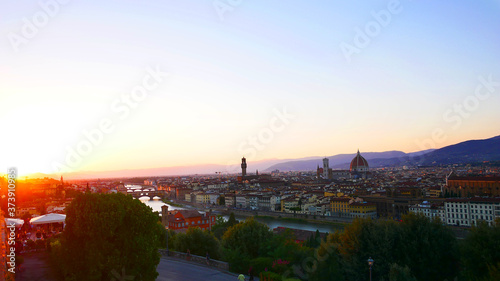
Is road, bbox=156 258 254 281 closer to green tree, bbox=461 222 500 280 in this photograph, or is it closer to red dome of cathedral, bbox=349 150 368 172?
green tree, bbox=461 222 500 280

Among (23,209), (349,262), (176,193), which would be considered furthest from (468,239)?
(176,193)

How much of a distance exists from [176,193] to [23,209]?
50.1 metres

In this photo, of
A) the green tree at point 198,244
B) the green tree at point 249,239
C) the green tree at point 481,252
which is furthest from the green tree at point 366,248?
the green tree at point 198,244

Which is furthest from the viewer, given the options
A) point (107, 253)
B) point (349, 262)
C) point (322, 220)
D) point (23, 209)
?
point (322, 220)

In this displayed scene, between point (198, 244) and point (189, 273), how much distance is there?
294cm

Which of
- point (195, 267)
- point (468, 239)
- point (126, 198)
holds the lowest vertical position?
point (195, 267)

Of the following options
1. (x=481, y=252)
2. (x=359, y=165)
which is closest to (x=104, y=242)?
(x=481, y=252)

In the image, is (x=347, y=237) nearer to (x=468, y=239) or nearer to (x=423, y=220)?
(x=423, y=220)

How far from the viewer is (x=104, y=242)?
790cm

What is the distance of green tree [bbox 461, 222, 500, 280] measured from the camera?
27.9ft

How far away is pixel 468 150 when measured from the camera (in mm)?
150125

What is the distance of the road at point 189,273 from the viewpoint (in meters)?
9.24

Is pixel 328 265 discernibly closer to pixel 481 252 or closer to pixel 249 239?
pixel 481 252

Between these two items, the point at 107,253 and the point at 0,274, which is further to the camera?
the point at 0,274
